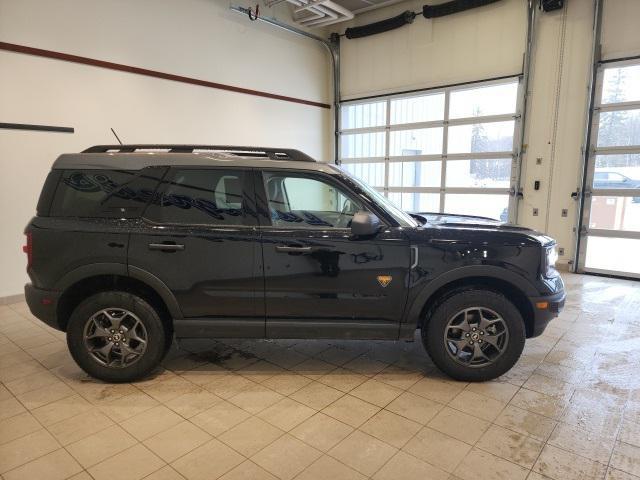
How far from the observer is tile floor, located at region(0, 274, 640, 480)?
7.32ft

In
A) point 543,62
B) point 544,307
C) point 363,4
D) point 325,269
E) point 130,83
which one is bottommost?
point 544,307

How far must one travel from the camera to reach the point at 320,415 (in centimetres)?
270

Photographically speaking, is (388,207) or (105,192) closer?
(105,192)

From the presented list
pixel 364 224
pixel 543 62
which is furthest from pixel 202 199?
pixel 543 62

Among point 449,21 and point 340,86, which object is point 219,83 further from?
point 449,21

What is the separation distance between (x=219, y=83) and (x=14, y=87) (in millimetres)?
→ 3031

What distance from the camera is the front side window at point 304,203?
302cm

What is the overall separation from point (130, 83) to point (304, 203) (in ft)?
14.0

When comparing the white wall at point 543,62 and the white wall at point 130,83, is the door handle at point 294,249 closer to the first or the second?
the white wall at point 130,83

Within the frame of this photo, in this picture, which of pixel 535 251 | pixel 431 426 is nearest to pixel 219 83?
pixel 535 251

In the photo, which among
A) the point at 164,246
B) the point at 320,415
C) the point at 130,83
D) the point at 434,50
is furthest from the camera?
the point at 434,50

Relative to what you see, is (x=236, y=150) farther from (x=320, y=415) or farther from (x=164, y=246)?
(x=320, y=415)

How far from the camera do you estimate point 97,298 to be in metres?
2.97

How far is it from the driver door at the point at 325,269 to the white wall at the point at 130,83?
389 cm
